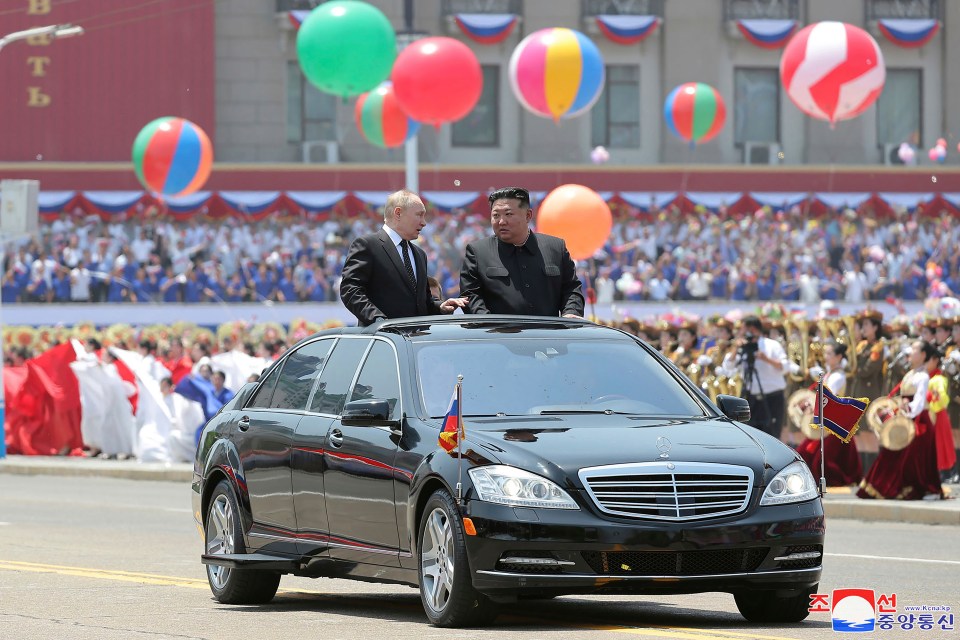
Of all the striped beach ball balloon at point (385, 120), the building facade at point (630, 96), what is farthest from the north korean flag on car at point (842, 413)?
the building facade at point (630, 96)

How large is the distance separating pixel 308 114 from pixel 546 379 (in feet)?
153

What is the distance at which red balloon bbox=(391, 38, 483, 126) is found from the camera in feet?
80.2

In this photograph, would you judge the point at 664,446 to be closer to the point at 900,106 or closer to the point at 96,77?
the point at 96,77

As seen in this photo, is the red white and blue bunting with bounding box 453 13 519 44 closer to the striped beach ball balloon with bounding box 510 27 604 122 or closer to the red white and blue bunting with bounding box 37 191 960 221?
the red white and blue bunting with bounding box 37 191 960 221

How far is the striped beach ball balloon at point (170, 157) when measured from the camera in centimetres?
3027

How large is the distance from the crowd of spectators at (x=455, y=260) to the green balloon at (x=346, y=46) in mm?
15932

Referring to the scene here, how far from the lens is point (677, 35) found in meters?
57.0

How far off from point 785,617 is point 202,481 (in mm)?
3750

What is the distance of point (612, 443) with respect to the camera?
356 inches

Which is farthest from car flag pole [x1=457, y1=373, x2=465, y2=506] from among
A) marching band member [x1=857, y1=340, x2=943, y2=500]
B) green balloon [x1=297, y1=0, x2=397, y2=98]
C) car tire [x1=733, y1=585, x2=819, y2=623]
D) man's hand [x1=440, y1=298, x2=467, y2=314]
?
green balloon [x1=297, y1=0, x2=397, y2=98]

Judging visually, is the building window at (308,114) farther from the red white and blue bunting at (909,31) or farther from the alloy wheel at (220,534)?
the alloy wheel at (220,534)

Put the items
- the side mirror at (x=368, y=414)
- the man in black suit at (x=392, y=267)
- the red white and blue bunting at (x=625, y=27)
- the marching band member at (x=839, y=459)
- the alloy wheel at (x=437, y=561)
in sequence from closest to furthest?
the alloy wheel at (x=437, y=561)
the side mirror at (x=368, y=414)
the man in black suit at (x=392, y=267)
the marching band member at (x=839, y=459)
the red white and blue bunting at (x=625, y=27)

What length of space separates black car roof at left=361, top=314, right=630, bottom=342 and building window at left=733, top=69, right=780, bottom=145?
47.6 metres

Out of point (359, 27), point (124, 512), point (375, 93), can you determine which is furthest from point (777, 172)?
point (124, 512)
